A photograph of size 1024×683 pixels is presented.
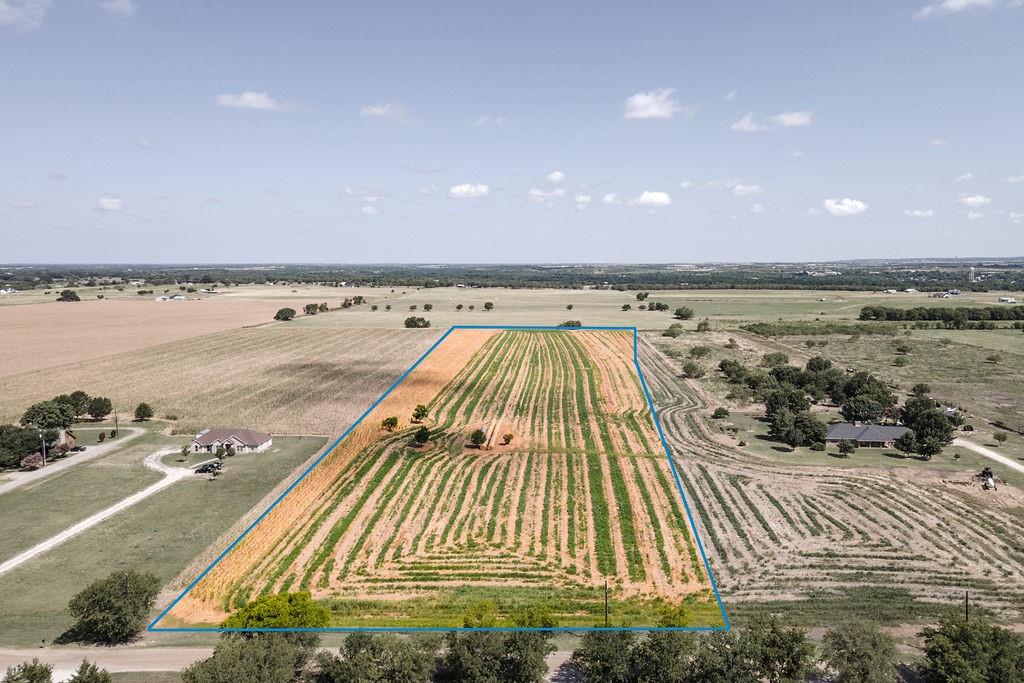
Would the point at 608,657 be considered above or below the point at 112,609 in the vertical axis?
above

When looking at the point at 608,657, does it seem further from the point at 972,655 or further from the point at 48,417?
the point at 48,417

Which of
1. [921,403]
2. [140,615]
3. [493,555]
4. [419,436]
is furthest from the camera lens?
[921,403]

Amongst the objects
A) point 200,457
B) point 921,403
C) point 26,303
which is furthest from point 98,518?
point 26,303

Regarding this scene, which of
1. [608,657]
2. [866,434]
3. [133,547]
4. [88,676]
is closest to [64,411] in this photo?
[133,547]

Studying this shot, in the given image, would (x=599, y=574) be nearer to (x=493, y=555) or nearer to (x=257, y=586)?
(x=493, y=555)

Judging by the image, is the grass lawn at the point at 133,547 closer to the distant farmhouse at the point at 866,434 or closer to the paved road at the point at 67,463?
the paved road at the point at 67,463

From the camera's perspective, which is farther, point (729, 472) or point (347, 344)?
point (347, 344)

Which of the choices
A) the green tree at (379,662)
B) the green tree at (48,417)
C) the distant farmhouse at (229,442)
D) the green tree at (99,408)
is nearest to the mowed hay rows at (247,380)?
the green tree at (99,408)
